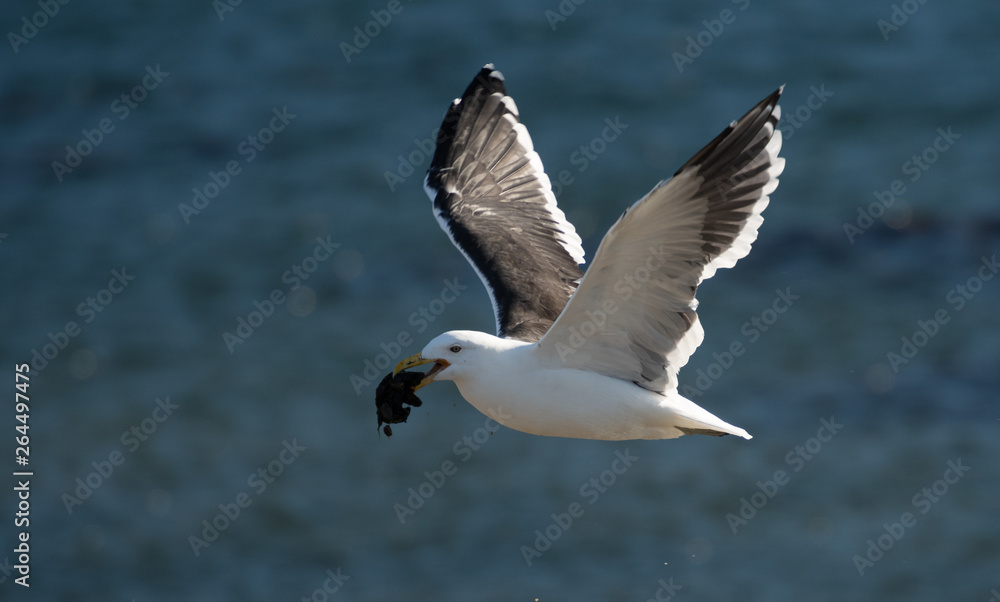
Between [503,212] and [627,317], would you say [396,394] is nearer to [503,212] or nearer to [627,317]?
[627,317]

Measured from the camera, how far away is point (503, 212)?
949 centimetres

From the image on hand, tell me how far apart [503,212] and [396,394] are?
7.95 feet

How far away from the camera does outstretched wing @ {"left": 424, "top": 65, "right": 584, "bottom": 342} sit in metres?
8.50

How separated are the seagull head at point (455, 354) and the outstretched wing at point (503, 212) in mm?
761

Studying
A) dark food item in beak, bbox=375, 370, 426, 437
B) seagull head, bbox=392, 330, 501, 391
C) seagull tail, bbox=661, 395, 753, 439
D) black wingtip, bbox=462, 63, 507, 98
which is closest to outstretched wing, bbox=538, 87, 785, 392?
seagull tail, bbox=661, 395, 753, 439

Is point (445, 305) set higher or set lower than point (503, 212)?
lower

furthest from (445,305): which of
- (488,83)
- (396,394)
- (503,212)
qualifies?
(396,394)

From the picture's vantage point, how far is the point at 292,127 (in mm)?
18062

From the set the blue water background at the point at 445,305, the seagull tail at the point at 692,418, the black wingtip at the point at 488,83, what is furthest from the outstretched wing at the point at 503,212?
the blue water background at the point at 445,305

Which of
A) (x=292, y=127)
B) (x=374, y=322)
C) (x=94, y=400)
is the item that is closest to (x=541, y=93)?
(x=292, y=127)

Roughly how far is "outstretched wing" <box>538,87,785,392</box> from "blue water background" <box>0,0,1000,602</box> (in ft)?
15.9

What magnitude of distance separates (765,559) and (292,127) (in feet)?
30.9

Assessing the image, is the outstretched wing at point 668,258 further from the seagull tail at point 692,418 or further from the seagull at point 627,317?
the seagull tail at point 692,418

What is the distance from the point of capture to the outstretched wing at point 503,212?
27.9 feet
